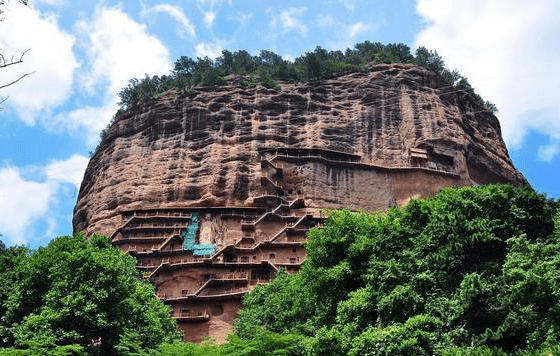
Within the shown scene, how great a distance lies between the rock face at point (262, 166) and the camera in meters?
50.0

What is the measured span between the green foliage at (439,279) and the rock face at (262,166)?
1979 centimetres

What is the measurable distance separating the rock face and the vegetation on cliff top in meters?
1.87

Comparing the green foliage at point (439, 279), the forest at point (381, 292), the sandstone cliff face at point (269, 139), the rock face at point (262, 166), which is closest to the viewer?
the green foliage at point (439, 279)

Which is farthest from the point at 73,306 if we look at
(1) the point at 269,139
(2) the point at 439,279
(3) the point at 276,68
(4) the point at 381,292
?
(3) the point at 276,68

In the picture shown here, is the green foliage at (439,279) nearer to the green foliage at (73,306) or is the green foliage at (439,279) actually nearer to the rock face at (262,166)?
the green foliage at (73,306)

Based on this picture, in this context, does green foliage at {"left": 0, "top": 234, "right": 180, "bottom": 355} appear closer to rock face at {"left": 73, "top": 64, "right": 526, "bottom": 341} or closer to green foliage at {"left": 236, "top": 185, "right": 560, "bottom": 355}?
green foliage at {"left": 236, "top": 185, "right": 560, "bottom": 355}

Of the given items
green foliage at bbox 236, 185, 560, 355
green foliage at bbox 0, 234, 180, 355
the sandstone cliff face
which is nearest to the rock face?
the sandstone cliff face

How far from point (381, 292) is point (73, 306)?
11.6 meters

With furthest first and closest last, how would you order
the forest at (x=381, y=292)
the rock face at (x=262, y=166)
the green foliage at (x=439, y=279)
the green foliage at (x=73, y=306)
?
the rock face at (x=262, y=166) → the green foliage at (x=73, y=306) → the forest at (x=381, y=292) → the green foliage at (x=439, y=279)

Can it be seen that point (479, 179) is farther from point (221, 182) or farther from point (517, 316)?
point (517, 316)

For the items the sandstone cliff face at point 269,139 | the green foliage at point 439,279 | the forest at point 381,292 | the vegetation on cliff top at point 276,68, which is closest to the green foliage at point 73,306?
the forest at point 381,292

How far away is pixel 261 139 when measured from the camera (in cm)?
5941

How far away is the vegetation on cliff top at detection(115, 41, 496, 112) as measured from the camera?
66.7 m

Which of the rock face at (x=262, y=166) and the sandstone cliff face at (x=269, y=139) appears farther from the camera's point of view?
the sandstone cliff face at (x=269, y=139)
